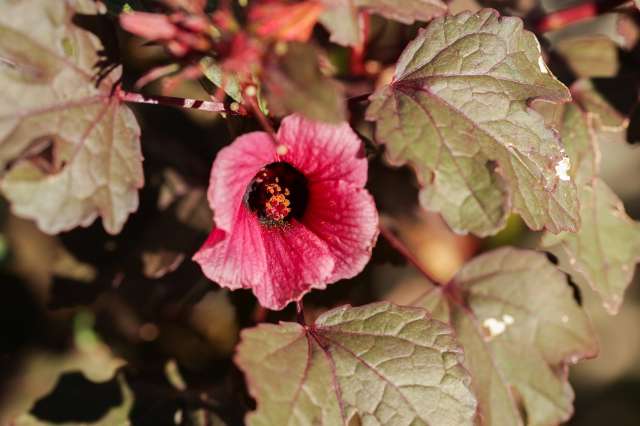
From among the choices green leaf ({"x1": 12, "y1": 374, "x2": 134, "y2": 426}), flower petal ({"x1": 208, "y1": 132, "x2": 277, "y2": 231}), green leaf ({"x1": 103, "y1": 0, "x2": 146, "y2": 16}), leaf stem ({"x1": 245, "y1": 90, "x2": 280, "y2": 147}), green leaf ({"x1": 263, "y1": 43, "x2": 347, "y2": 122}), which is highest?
green leaf ({"x1": 263, "y1": 43, "x2": 347, "y2": 122})

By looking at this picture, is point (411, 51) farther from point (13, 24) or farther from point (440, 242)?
point (440, 242)

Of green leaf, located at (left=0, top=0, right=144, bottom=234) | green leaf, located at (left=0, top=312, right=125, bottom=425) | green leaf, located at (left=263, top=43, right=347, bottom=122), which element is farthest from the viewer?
green leaf, located at (left=0, top=312, right=125, bottom=425)

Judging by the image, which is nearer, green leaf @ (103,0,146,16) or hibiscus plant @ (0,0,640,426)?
hibiscus plant @ (0,0,640,426)

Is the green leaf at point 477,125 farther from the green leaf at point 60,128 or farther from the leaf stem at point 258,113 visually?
the green leaf at point 60,128

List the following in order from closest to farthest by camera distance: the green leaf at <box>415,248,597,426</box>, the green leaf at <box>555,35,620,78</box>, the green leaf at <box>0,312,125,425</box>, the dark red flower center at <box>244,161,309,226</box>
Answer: the dark red flower center at <box>244,161,309,226</box> → the green leaf at <box>415,248,597,426</box> → the green leaf at <box>555,35,620,78</box> → the green leaf at <box>0,312,125,425</box>

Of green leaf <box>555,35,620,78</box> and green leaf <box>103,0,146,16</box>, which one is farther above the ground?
green leaf <box>103,0,146,16</box>

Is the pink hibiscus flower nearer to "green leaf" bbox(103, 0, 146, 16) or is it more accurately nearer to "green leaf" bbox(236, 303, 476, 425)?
"green leaf" bbox(236, 303, 476, 425)

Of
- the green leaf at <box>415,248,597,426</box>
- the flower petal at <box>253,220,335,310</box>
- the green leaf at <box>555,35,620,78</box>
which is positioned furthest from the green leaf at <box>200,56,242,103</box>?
the green leaf at <box>555,35,620,78</box>

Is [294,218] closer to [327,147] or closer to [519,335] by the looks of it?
[327,147]

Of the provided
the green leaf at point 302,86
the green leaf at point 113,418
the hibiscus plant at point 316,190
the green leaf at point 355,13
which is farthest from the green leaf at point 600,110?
the green leaf at point 113,418
